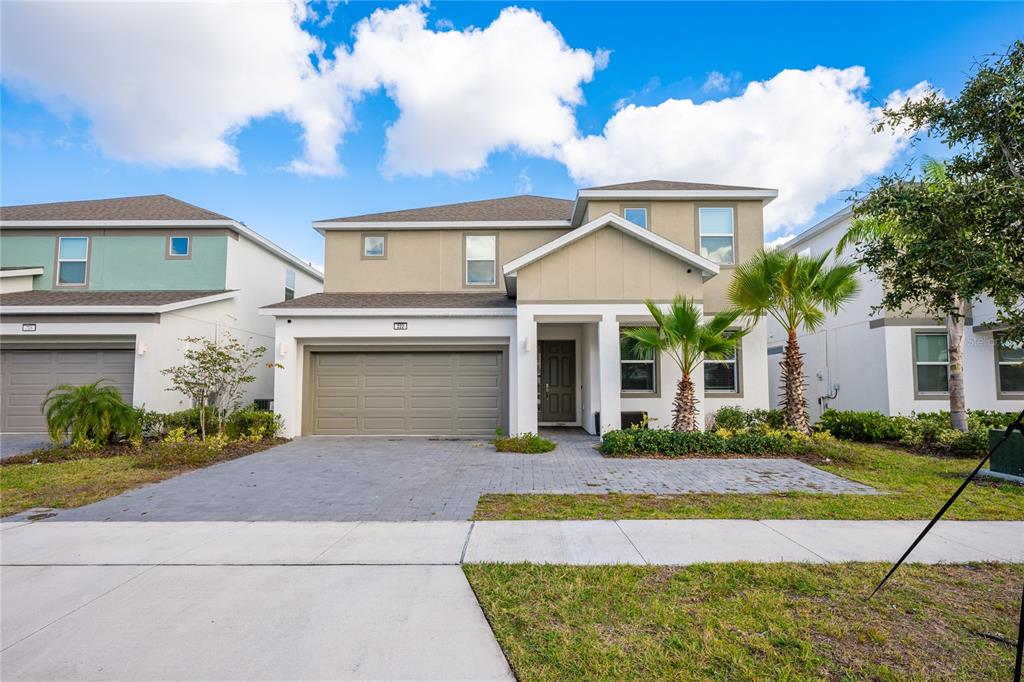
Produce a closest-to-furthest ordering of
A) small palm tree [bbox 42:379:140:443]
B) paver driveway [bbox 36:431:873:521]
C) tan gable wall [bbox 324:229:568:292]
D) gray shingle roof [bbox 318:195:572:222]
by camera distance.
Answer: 1. paver driveway [bbox 36:431:873:521]
2. small palm tree [bbox 42:379:140:443]
3. tan gable wall [bbox 324:229:568:292]
4. gray shingle roof [bbox 318:195:572:222]

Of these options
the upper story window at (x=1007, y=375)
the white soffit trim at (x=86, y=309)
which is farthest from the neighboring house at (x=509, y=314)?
the upper story window at (x=1007, y=375)

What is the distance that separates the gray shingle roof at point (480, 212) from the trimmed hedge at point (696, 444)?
299 inches

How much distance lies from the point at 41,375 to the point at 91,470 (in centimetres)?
645

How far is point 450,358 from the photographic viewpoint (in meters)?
12.5

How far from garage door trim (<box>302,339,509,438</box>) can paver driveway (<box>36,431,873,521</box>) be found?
1.93 m

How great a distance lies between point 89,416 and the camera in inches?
387

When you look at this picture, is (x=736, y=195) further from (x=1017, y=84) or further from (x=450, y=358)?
(x=1017, y=84)

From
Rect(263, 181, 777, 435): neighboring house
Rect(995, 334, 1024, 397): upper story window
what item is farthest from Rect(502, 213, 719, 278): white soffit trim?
Rect(995, 334, 1024, 397): upper story window

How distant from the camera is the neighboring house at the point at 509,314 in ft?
37.2

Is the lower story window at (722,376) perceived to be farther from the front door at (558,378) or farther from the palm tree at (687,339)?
the front door at (558,378)

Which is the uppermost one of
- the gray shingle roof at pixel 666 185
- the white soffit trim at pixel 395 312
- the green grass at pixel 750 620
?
the gray shingle roof at pixel 666 185

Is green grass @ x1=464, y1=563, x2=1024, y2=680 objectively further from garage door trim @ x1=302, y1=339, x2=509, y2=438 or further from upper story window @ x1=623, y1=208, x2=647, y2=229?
upper story window @ x1=623, y1=208, x2=647, y2=229

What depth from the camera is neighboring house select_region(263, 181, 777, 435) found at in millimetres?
11344

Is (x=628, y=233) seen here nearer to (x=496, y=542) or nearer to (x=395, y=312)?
(x=395, y=312)
